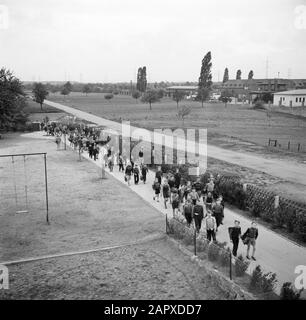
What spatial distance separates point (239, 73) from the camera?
444ft

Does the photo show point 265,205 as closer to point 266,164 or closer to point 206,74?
point 266,164

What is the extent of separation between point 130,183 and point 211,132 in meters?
19.7

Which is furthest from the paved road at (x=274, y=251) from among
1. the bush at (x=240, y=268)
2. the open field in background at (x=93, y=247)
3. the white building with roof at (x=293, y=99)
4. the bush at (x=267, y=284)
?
the white building with roof at (x=293, y=99)

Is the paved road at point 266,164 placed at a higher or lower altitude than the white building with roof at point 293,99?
lower

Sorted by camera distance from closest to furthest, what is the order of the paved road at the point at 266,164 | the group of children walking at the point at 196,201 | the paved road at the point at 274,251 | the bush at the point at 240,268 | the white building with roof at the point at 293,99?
1. the bush at the point at 240,268
2. the paved road at the point at 274,251
3. the group of children walking at the point at 196,201
4. the paved road at the point at 266,164
5. the white building with roof at the point at 293,99

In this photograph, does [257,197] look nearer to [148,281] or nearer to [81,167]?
[148,281]

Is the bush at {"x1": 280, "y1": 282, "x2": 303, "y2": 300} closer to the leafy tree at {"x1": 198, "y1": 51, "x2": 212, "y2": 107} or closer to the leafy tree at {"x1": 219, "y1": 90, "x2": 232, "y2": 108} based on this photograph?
the leafy tree at {"x1": 219, "y1": 90, "x2": 232, "y2": 108}

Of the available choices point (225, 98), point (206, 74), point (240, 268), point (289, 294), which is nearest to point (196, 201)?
point (240, 268)

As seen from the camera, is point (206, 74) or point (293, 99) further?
point (206, 74)

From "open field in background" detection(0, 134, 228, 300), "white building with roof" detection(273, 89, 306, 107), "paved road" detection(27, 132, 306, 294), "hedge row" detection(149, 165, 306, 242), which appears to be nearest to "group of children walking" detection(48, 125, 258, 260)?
"paved road" detection(27, 132, 306, 294)

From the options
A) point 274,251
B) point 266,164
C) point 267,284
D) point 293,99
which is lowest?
point 266,164

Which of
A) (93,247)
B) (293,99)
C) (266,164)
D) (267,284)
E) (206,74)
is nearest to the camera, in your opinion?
(267,284)

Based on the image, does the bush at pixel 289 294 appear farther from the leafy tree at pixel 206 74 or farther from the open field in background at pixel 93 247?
the leafy tree at pixel 206 74

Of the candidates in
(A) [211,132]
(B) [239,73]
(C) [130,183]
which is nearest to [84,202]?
(C) [130,183]
